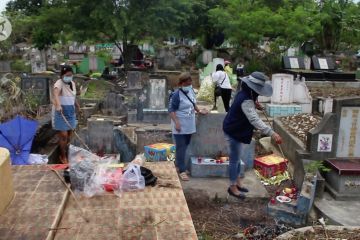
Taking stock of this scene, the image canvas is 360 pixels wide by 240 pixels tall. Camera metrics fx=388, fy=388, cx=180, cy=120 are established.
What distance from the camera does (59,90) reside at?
21.0ft

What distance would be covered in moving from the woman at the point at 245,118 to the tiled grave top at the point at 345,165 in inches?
56.4

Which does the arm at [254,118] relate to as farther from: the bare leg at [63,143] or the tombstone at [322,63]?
the tombstone at [322,63]

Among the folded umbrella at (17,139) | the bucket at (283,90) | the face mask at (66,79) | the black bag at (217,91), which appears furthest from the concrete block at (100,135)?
the bucket at (283,90)

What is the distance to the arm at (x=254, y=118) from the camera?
472cm

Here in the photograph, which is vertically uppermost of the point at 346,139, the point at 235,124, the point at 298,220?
the point at 235,124

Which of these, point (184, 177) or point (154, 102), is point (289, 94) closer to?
point (154, 102)

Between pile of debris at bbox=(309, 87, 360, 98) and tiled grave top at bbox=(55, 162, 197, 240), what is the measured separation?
36.8 ft

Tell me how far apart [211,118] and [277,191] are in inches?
60.8

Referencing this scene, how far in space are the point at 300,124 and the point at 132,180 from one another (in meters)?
6.31

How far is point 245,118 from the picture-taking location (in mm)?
4953

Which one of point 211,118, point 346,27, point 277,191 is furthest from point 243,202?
point 346,27

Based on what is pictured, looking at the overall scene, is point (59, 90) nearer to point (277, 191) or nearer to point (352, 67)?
point (277, 191)

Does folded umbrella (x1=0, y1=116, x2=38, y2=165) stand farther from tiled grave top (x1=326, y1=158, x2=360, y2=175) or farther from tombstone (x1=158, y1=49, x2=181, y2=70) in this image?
tombstone (x1=158, y1=49, x2=181, y2=70)

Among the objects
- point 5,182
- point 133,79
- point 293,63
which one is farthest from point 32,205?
point 293,63
